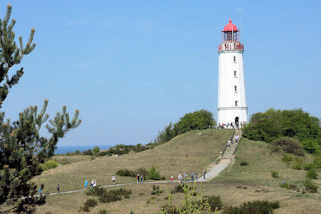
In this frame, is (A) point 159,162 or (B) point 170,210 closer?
(B) point 170,210

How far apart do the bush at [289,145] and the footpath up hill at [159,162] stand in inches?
326

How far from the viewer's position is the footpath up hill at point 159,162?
48.2 metres

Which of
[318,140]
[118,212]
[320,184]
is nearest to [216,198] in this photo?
[118,212]

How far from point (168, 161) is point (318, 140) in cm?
2531

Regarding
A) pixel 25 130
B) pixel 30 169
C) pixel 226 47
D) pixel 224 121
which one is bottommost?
pixel 30 169

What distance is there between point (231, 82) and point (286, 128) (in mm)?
11450

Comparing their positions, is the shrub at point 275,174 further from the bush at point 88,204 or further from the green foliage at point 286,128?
the green foliage at point 286,128

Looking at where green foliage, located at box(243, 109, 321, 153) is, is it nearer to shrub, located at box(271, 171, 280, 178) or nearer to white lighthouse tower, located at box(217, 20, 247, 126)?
white lighthouse tower, located at box(217, 20, 247, 126)

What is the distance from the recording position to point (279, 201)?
1264 inches

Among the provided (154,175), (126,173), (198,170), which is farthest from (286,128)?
(126,173)

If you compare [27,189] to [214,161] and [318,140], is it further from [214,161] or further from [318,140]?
[318,140]

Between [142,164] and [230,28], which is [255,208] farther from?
[230,28]

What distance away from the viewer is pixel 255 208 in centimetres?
3031

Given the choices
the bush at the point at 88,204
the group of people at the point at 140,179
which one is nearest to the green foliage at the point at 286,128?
the group of people at the point at 140,179
